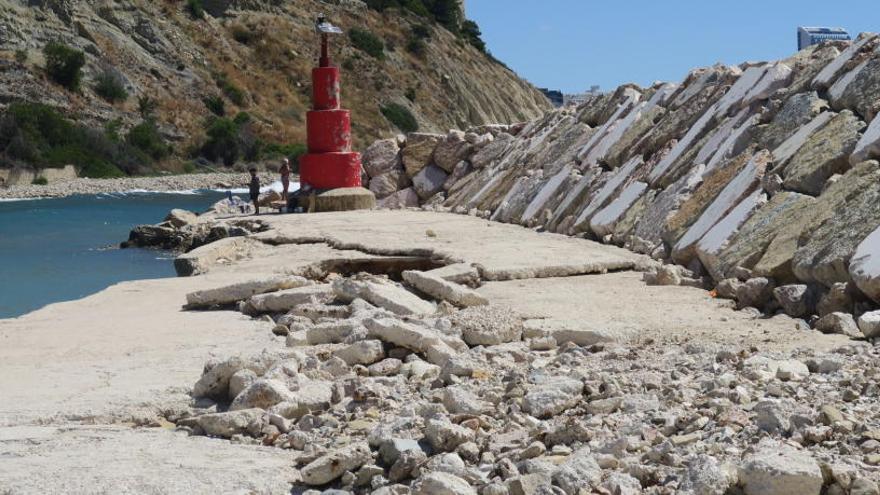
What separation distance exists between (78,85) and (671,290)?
34.4m

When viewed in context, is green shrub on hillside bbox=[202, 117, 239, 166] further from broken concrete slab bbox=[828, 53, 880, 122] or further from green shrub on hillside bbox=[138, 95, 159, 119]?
broken concrete slab bbox=[828, 53, 880, 122]

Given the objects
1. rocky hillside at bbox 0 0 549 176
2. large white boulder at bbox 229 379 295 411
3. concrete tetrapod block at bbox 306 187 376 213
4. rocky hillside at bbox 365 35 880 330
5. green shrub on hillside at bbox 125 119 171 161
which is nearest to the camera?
large white boulder at bbox 229 379 295 411

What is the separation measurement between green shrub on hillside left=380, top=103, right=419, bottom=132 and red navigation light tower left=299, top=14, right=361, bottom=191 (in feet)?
116

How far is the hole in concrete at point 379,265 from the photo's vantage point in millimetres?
9641

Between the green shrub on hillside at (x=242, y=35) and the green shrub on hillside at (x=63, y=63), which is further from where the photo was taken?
the green shrub on hillside at (x=242, y=35)

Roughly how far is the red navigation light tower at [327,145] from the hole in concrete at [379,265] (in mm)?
6052

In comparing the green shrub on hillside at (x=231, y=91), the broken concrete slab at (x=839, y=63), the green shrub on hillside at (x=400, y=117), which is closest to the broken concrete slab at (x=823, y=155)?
the broken concrete slab at (x=839, y=63)

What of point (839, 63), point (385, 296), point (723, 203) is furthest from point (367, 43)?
point (385, 296)

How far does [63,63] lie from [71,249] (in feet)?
71.2

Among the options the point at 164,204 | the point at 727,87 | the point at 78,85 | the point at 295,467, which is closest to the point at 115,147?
the point at 78,85

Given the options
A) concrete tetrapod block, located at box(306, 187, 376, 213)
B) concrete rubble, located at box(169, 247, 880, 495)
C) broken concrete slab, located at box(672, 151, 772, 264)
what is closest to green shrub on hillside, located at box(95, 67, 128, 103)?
concrete tetrapod block, located at box(306, 187, 376, 213)

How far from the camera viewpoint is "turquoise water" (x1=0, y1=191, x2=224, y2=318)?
13.3 metres

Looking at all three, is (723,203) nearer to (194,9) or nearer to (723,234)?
(723,234)

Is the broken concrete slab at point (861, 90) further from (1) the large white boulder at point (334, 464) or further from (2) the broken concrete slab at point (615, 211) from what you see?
(1) the large white boulder at point (334, 464)
